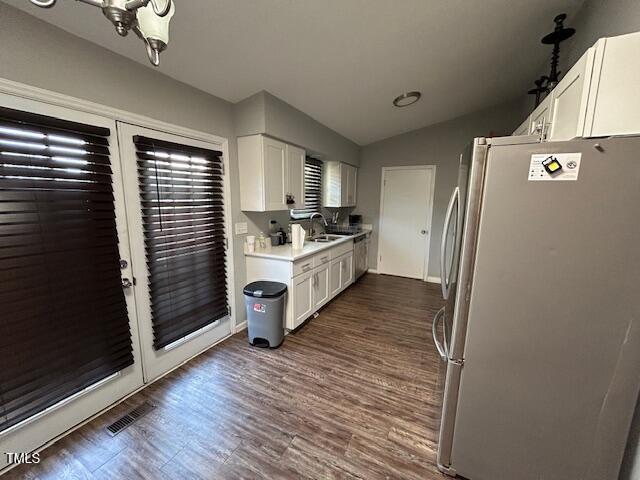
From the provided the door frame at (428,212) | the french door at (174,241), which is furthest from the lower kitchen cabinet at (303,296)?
the door frame at (428,212)

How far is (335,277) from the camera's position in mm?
3625

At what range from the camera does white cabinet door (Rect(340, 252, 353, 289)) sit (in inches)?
152

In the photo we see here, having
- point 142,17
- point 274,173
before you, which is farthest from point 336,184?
point 142,17

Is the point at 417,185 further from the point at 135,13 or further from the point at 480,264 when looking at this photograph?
the point at 135,13

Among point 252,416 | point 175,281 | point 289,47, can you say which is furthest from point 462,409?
point 289,47

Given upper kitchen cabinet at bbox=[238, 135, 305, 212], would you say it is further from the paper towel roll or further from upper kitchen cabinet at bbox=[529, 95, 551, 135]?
upper kitchen cabinet at bbox=[529, 95, 551, 135]

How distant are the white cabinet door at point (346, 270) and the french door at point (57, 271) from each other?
266 cm

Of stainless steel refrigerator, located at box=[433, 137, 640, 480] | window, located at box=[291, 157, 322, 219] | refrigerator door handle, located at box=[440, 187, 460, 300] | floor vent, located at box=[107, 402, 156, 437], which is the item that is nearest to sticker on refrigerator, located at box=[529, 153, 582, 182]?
stainless steel refrigerator, located at box=[433, 137, 640, 480]

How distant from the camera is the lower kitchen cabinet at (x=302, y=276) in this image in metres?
2.66

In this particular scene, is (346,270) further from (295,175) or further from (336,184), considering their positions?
(295,175)

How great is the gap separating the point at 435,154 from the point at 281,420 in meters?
4.40

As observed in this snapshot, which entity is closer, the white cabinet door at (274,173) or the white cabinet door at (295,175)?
the white cabinet door at (274,173)

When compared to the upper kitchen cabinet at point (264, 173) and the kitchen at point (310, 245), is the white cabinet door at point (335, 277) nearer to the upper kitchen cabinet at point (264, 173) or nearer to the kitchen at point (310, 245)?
the kitchen at point (310, 245)

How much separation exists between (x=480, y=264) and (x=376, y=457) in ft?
4.26
